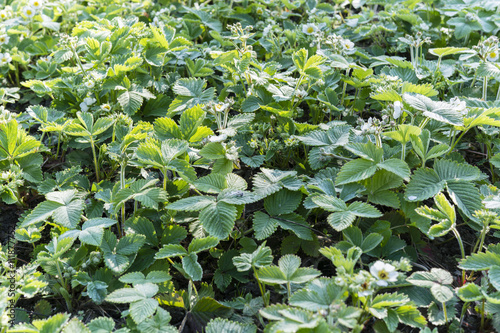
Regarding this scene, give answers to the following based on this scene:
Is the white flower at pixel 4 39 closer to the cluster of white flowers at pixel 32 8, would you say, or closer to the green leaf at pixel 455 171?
the cluster of white flowers at pixel 32 8

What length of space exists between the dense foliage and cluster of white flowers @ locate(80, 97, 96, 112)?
0.04 feet

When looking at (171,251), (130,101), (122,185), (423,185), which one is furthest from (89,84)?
(423,185)

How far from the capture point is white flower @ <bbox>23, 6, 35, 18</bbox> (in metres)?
3.38

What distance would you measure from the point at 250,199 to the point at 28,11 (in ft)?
8.85

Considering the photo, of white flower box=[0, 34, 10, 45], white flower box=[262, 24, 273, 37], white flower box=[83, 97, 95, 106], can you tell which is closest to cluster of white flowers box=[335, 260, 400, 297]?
white flower box=[83, 97, 95, 106]

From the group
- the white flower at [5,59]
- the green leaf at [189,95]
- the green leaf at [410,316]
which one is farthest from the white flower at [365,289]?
the white flower at [5,59]

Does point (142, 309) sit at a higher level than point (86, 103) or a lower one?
lower

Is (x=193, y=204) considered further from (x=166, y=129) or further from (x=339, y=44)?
(x=339, y=44)

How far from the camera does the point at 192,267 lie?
5.47ft

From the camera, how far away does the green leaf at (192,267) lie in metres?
1.64

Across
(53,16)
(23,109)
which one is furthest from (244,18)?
(23,109)

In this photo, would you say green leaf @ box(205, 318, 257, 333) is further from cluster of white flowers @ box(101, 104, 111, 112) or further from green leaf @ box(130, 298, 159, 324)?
cluster of white flowers @ box(101, 104, 111, 112)

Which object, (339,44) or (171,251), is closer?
(171,251)

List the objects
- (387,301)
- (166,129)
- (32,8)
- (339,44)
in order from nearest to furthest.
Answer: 1. (387,301)
2. (166,129)
3. (339,44)
4. (32,8)
